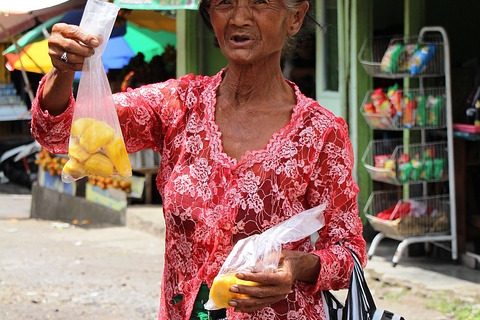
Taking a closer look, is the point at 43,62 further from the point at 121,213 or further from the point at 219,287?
the point at 219,287

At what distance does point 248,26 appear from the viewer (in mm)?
2689

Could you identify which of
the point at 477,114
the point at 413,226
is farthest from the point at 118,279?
the point at 477,114

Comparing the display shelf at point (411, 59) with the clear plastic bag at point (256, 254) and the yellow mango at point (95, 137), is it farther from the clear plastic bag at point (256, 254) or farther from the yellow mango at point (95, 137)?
the yellow mango at point (95, 137)

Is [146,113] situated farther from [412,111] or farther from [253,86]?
[412,111]

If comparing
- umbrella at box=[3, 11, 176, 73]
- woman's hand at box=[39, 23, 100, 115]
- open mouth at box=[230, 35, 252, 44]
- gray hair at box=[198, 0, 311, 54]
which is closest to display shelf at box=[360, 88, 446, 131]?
umbrella at box=[3, 11, 176, 73]

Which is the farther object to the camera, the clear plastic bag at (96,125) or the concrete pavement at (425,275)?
the concrete pavement at (425,275)

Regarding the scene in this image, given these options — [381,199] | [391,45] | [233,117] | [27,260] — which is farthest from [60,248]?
[233,117]

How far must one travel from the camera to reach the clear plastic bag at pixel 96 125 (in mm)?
2539

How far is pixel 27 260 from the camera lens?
9266 mm

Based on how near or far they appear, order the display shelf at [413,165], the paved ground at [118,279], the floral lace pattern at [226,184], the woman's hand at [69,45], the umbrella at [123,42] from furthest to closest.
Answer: the umbrella at [123,42]
the display shelf at [413,165]
the paved ground at [118,279]
the floral lace pattern at [226,184]
the woman's hand at [69,45]

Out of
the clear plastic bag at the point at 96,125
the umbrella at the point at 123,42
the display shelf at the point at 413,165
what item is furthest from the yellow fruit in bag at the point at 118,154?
the umbrella at the point at 123,42

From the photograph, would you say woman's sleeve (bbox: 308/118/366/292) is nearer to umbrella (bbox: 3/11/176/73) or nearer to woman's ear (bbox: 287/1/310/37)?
woman's ear (bbox: 287/1/310/37)

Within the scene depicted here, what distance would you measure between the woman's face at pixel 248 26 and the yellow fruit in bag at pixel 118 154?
367mm

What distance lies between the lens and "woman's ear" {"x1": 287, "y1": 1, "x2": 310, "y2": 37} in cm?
279
